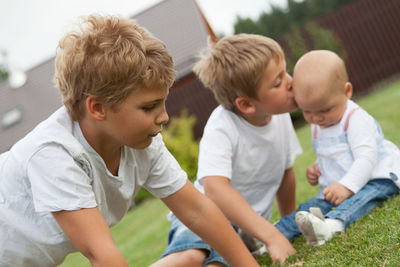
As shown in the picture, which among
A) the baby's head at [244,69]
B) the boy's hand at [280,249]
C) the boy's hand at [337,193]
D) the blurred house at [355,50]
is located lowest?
the blurred house at [355,50]

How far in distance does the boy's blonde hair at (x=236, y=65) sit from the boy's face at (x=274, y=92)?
1.4 inches

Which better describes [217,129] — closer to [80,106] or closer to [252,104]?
[252,104]

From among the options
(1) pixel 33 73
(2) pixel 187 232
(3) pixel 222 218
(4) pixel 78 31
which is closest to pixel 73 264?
(2) pixel 187 232

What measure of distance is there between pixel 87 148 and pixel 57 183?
31 cm

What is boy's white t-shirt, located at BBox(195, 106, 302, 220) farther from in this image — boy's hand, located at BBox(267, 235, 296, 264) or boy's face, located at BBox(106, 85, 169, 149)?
boy's face, located at BBox(106, 85, 169, 149)

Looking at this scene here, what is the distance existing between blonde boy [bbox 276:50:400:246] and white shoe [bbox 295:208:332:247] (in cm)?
11

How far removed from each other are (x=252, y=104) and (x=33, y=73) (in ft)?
55.1

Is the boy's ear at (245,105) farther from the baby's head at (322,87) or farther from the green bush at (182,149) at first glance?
the green bush at (182,149)

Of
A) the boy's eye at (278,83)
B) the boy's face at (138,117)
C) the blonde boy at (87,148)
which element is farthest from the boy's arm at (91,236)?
the boy's eye at (278,83)

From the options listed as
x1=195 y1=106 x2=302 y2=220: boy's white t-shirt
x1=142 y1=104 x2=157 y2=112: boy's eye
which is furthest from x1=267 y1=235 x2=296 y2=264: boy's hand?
x1=142 y1=104 x2=157 y2=112: boy's eye

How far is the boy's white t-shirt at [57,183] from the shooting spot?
6.47 ft

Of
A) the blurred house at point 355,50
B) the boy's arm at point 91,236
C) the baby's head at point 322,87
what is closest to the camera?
the boy's arm at point 91,236

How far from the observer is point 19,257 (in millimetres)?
2309

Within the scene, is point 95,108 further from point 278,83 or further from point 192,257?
point 278,83
